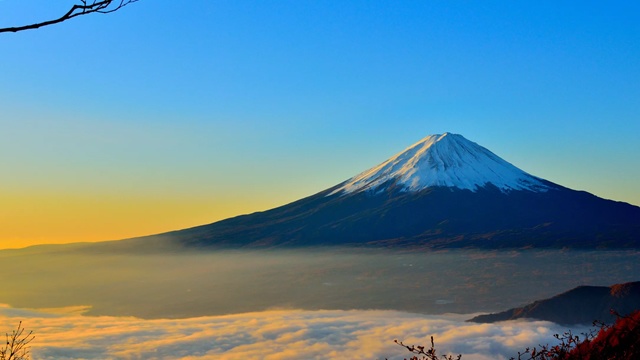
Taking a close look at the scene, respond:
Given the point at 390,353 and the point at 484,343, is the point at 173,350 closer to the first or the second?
the point at 390,353

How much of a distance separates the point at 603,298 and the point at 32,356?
13319cm

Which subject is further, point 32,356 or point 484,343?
point 484,343

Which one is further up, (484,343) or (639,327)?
(639,327)

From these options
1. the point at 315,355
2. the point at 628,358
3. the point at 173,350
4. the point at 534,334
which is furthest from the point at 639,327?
the point at 173,350

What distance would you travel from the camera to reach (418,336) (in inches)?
7623

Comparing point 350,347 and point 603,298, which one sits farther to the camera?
point 350,347

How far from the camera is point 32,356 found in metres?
165

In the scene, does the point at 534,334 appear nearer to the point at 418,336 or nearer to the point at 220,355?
the point at 418,336

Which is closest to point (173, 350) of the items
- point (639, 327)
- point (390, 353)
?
point (390, 353)

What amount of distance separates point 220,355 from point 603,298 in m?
95.2

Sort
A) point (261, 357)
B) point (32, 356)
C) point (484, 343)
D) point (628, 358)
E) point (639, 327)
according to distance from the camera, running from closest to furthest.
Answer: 1. point (628, 358)
2. point (639, 327)
3. point (32, 356)
4. point (484, 343)
5. point (261, 357)

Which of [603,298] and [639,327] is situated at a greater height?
[639,327]

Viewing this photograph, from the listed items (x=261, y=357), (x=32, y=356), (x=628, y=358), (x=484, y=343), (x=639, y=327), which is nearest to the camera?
(x=628, y=358)

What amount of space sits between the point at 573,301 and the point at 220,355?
89.8m
